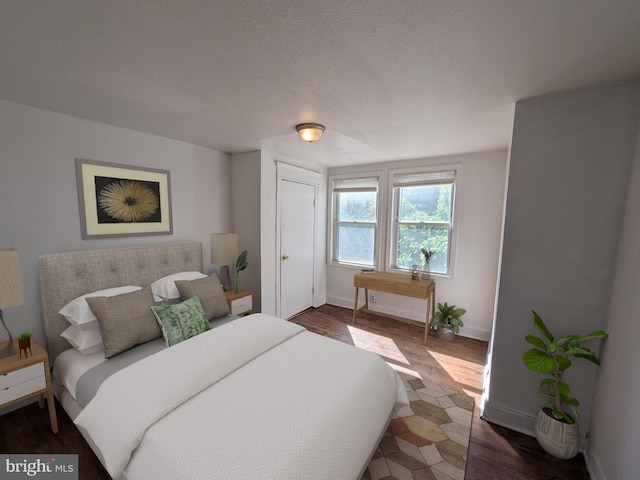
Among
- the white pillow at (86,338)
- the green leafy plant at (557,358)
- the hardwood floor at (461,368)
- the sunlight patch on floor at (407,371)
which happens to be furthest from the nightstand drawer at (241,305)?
the green leafy plant at (557,358)

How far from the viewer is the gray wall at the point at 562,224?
1551mm

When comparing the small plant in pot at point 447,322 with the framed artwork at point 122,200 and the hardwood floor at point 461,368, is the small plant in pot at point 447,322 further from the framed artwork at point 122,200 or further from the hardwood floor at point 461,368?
the framed artwork at point 122,200

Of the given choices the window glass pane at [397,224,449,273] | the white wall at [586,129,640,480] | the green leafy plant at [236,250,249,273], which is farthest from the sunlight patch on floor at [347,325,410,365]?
the green leafy plant at [236,250,249,273]

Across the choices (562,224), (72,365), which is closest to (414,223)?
(562,224)

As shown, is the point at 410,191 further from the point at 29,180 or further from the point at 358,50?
the point at 29,180

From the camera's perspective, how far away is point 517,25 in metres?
1.03

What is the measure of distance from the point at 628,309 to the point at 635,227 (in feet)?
1.41

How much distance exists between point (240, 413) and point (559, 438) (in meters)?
1.91

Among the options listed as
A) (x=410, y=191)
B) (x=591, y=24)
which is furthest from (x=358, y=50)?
(x=410, y=191)

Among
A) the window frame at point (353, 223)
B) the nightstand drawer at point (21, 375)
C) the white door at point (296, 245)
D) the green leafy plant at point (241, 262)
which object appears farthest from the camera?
the window frame at point (353, 223)

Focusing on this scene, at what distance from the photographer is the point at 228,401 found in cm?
133

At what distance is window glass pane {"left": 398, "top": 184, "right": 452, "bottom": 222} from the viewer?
11.2 feet

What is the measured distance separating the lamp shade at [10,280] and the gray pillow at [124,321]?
13.5 inches

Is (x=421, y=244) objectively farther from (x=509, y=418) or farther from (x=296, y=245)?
(x=509, y=418)
